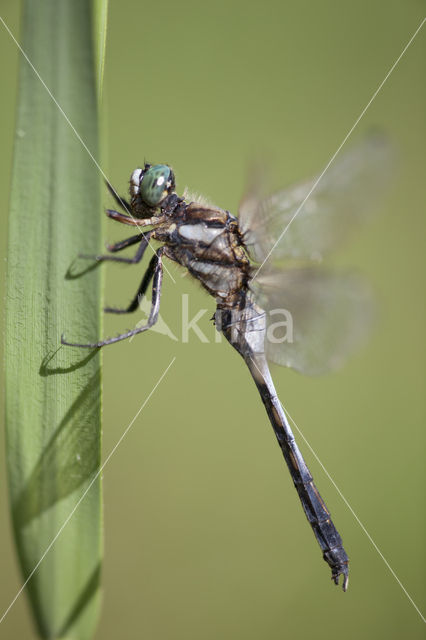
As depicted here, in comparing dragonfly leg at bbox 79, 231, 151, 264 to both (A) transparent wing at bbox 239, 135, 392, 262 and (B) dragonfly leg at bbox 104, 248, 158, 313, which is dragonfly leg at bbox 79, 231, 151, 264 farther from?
(A) transparent wing at bbox 239, 135, 392, 262

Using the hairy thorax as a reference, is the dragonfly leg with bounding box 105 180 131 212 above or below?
above

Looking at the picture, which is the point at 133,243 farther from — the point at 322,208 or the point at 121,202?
the point at 322,208

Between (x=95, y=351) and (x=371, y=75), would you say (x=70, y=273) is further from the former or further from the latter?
(x=371, y=75)

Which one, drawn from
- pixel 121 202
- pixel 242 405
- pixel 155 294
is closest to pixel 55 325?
pixel 155 294

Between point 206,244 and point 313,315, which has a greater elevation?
point 206,244

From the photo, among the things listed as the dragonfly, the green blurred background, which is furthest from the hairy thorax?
the green blurred background

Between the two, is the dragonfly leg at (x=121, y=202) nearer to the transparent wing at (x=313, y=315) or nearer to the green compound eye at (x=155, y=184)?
the green compound eye at (x=155, y=184)
